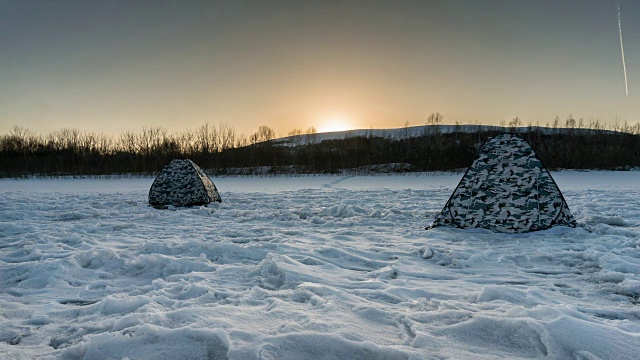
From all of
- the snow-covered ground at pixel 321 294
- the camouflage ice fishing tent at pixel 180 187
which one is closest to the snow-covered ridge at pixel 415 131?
the camouflage ice fishing tent at pixel 180 187

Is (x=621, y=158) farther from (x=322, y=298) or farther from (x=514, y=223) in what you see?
(x=322, y=298)

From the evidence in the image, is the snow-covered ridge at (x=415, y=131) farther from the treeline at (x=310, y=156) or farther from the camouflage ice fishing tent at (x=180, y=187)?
the camouflage ice fishing tent at (x=180, y=187)

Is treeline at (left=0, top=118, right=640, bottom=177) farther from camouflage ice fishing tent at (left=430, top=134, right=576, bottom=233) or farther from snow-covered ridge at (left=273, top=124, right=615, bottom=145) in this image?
camouflage ice fishing tent at (left=430, top=134, right=576, bottom=233)

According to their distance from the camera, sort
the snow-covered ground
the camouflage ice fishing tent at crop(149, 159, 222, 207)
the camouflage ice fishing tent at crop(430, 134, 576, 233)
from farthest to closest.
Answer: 1. the camouflage ice fishing tent at crop(149, 159, 222, 207)
2. the camouflage ice fishing tent at crop(430, 134, 576, 233)
3. the snow-covered ground

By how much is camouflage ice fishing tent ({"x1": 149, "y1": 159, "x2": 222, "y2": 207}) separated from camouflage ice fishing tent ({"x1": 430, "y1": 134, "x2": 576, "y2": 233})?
5776mm

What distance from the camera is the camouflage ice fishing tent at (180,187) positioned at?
28.4 feet

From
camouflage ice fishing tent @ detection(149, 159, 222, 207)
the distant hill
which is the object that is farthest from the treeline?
camouflage ice fishing tent @ detection(149, 159, 222, 207)

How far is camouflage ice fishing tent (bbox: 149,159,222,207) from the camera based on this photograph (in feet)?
28.4

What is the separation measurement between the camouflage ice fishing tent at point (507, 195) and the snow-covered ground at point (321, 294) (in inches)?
12.5

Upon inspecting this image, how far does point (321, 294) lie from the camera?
2783 millimetres

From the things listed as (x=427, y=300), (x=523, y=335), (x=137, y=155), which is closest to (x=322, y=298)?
(x=427, y=300)

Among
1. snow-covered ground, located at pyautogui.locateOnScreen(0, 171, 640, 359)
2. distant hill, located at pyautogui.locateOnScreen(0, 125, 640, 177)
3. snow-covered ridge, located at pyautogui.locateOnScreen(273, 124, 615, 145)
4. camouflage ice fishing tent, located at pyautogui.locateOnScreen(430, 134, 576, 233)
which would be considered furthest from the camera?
snow-covered ridge, located at pyautogui.locateOnScreen(273, 124, 615, 145)

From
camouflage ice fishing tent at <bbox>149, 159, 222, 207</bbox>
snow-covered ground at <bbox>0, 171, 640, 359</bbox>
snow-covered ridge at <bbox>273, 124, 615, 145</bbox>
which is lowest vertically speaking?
snow-covered ground at <bbox>0, 171, 640, 359</bbox>

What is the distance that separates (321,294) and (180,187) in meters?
6.95
